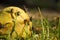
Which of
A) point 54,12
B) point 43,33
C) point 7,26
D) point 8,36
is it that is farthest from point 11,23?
point 54,12

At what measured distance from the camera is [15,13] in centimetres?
227

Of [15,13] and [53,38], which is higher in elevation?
[15,13]

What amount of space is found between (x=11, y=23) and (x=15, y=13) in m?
0.11

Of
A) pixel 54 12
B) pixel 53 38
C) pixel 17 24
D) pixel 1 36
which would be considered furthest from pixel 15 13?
pixel 54 12

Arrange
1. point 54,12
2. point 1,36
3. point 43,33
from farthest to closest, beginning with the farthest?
point 54,12, point 1,36, point 43,33

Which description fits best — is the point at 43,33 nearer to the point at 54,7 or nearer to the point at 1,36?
the point at 1,36

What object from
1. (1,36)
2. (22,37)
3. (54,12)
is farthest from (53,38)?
(54,12)

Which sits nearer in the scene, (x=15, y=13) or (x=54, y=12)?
(x=15, y=13)

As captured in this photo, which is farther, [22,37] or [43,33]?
[22,37]

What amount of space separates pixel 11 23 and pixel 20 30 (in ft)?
0.32

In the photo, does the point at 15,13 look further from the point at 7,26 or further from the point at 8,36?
the point at 8,36

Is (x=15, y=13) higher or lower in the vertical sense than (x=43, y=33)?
higher

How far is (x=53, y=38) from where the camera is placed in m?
2.13

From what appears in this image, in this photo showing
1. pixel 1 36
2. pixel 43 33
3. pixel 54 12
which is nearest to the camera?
pixel 43 33
